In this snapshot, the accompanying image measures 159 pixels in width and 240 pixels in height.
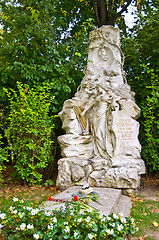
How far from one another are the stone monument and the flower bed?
2274 mm

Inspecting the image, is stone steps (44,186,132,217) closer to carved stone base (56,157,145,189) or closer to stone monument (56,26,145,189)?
carved stone base (56,157,145,189)

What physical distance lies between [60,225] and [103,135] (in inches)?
127

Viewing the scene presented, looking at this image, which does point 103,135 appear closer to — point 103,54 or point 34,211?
point 103,54

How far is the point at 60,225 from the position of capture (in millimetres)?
2465

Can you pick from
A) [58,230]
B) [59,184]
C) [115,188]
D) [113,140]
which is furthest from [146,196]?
[58,230]

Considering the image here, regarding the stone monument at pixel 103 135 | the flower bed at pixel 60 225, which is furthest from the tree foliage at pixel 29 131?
the flower bed at pixel 60 225

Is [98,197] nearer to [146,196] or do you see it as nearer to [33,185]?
[146,196]

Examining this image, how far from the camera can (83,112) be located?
222 inches

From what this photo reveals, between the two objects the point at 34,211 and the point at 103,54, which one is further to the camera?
the point at 103,54

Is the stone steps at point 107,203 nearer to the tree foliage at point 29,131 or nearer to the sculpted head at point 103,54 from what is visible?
the tree foliage at point 29,131

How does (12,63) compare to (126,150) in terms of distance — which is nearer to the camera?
(126,150)

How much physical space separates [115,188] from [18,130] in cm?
268

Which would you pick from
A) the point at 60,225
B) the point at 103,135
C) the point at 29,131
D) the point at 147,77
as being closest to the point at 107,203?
the point at 60,225

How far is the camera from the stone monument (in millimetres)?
5012
